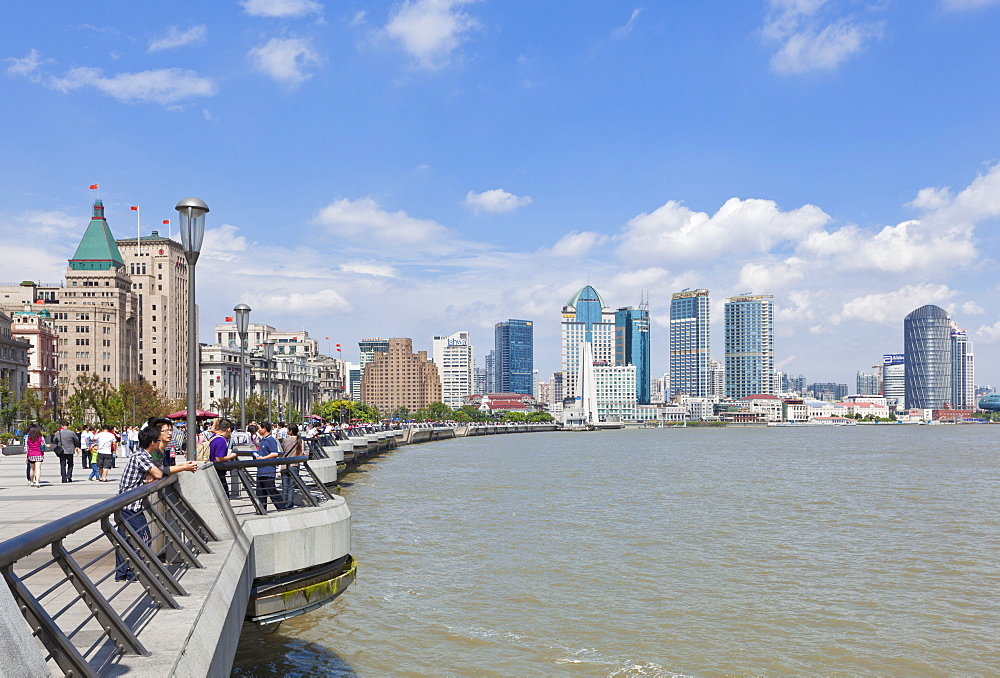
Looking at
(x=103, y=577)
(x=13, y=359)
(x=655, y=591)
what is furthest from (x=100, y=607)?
(x=13, y=359)

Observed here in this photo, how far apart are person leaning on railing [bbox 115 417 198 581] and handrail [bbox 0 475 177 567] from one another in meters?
1.12

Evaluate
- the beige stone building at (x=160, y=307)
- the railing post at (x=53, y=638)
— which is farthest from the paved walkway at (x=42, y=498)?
the beige stone building at (x=160, y=307)

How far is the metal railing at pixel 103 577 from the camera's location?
15.5 feet

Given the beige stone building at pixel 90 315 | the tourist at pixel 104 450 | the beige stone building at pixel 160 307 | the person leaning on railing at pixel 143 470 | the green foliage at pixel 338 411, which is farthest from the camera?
the green foliage at pixel 338 411

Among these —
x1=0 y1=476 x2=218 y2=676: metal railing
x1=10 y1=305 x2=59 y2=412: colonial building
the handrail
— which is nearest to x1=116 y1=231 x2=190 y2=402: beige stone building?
x1=10 y1=305 x2=59 y2=412: colonial building

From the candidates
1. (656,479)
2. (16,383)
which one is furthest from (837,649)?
(16,383)

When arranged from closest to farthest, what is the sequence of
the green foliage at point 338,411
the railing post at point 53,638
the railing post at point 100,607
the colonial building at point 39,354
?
the railing post at point 53,638
the railing post at point 100,607
the colonial building at point 39,354
the green foliage at point 338,411

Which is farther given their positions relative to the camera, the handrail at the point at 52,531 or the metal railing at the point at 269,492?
the metal railing at the point at 269,492

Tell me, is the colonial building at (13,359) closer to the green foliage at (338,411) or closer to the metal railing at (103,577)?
the green foliage at (338,411)

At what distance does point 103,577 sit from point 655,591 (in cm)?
1535

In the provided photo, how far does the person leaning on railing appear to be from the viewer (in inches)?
340

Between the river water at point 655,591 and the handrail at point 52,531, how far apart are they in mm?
8779

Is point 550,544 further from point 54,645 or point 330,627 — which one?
point 54,645

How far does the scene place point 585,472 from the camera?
64.0 meters
